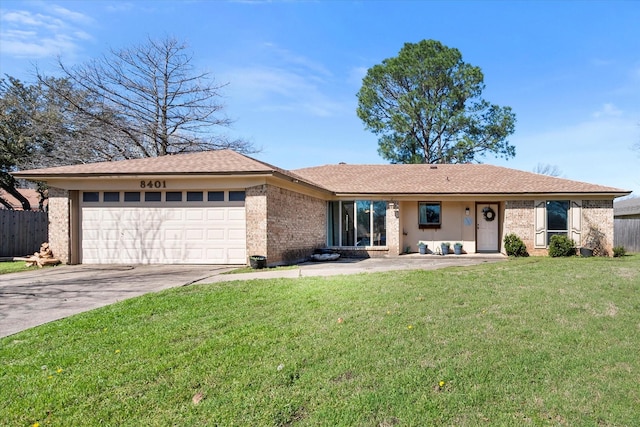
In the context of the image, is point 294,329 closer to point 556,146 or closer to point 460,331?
point 460,331

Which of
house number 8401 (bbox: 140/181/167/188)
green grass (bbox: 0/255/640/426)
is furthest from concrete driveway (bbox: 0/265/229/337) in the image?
house number 8401 (bbox: 140/181/167/188)

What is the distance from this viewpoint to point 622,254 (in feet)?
51.5

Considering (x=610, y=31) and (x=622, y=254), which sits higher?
(x=610, y=31)

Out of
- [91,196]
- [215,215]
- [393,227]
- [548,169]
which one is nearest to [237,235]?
[215,215]

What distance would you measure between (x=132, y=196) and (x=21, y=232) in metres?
6.68

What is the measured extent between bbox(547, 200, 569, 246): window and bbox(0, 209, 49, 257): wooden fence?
21.2m

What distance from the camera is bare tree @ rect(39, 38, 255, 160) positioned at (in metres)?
20.5

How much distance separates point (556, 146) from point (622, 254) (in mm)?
10351

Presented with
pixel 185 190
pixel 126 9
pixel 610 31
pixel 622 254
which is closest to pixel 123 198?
pixel 185 190

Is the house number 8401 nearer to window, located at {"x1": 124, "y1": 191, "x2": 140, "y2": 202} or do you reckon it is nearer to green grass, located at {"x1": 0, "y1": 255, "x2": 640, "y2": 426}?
window, located at {"x1": 124, "y1": 191, "x2": 140, "y2": 202}

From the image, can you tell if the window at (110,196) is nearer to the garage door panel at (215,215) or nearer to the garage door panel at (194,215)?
the garage door panel at (194,215)

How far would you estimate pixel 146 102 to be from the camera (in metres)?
21.7

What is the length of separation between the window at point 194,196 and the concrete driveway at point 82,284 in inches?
83.5

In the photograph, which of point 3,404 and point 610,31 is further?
point 610,31
